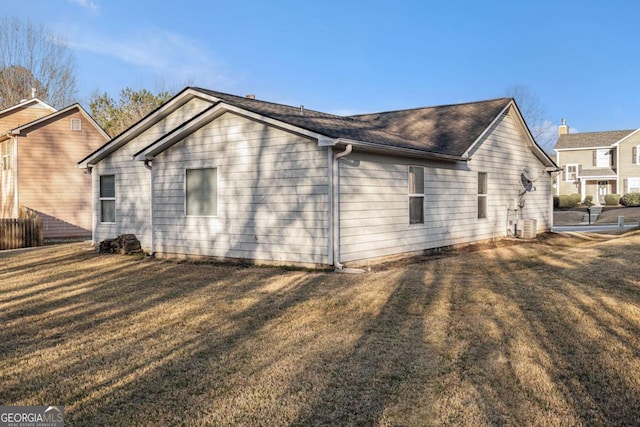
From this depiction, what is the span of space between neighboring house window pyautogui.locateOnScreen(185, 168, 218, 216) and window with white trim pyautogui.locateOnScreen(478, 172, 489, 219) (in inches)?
307

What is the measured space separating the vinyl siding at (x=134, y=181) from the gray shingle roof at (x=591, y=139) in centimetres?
3764

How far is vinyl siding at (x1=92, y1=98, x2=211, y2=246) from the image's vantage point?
13992 millimetres

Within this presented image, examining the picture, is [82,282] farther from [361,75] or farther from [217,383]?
[361,75]

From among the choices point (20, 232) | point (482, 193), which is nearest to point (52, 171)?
point (20, 232)

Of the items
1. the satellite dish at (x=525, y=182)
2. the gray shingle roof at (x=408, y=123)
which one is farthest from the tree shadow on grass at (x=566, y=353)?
the satellite dish at (x=525, y=182)

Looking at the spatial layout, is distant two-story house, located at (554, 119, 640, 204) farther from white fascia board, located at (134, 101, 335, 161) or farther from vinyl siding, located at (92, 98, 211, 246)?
white fascia board, located at (134, 101, 335, 161)

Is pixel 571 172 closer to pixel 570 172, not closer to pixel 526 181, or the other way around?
pixel 570 172

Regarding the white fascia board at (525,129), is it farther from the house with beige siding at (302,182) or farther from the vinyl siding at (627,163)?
the vinyl siding at (627,163)

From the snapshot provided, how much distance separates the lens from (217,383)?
4.17m

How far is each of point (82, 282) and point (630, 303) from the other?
28.5ft

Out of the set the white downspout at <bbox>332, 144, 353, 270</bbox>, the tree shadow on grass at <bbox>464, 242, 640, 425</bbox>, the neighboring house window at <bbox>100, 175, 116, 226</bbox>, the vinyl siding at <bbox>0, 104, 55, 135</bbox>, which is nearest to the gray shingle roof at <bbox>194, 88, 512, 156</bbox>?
the white downspout at <bbox>332, 144, 353, 270</bbox>

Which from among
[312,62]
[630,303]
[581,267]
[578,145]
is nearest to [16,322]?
[630,303]

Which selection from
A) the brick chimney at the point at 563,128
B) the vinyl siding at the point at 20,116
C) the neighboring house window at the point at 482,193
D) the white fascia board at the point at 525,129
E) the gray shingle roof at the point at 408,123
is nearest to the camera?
the gray shingle roof at the point at 408,123

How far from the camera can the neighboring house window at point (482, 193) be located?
15192 mm
